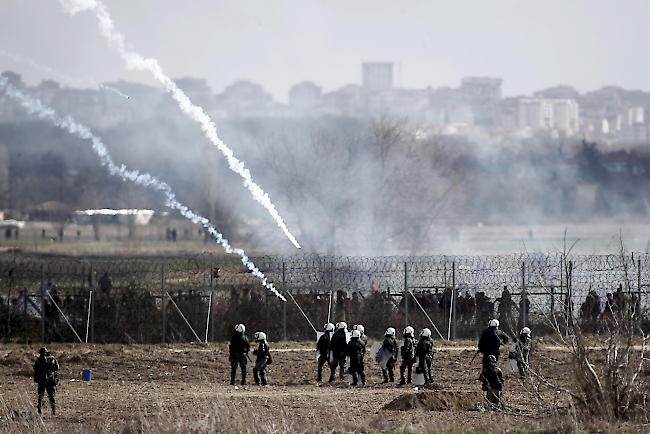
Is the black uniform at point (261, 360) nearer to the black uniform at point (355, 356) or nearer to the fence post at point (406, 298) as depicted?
the black uniform at point (355, 356)

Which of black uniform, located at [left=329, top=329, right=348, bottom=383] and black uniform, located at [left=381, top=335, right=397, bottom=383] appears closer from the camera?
black uniform, located at [left=381, top=335, right=397, bottom=383]

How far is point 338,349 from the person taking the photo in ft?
96.5

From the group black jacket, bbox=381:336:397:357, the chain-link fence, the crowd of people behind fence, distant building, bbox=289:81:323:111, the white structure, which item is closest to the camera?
black jacket, bbox=381:336:397:357

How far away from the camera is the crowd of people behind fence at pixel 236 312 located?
114 feet

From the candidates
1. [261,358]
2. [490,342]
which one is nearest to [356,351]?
[261,358]

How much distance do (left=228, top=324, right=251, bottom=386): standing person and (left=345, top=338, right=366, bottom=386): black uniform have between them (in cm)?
198

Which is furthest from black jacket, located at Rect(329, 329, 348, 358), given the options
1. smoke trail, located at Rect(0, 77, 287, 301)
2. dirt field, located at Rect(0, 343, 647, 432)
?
smoke trail, located at Rect(0, 77, 287, 301)

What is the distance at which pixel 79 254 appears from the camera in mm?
57406

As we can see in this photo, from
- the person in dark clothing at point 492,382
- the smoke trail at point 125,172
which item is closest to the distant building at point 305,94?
the smoke trail at point 125,172

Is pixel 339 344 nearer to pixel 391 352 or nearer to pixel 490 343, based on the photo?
pixel 391 352

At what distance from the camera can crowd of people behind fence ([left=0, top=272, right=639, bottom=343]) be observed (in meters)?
34.8

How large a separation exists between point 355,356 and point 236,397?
10.3 feet

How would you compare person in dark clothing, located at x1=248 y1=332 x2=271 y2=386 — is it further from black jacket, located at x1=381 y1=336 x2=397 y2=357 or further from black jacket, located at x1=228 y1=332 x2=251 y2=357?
black jacket, located at x1=381 y1=336 x2=397 y2=357

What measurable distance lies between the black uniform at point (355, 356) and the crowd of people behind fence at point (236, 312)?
5.42 meters
